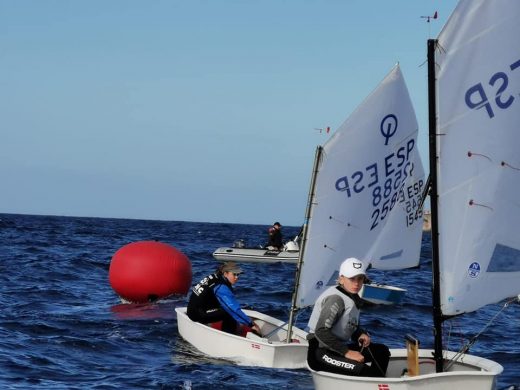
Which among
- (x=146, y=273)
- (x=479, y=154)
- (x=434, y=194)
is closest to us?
(x=479, y=154)

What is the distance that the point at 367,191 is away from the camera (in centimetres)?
1264

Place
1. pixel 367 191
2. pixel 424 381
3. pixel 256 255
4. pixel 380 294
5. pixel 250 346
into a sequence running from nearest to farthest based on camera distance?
1. pixel 424 381
2. pixel 367 191
3. pixel 250 346
4. pixel 380 294
5. pixel 256 255

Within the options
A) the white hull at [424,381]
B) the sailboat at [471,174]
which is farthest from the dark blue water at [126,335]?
the sailboat at [471,174]

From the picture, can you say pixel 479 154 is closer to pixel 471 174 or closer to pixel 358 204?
pixel 471 174

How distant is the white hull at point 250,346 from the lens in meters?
12.6

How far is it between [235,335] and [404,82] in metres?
4.48

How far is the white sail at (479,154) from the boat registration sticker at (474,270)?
0.01 m

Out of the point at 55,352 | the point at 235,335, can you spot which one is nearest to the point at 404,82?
the point at 235,335

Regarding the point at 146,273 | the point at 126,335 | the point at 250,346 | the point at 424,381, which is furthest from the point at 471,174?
the point at 146,273

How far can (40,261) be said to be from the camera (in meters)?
31.9

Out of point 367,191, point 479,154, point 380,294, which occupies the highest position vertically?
point 479,154

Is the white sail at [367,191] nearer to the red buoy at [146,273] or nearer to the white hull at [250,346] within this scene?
the white hull at [250,346]

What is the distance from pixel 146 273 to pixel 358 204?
7.66 metres

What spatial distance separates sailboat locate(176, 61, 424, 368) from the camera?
12.5 m
